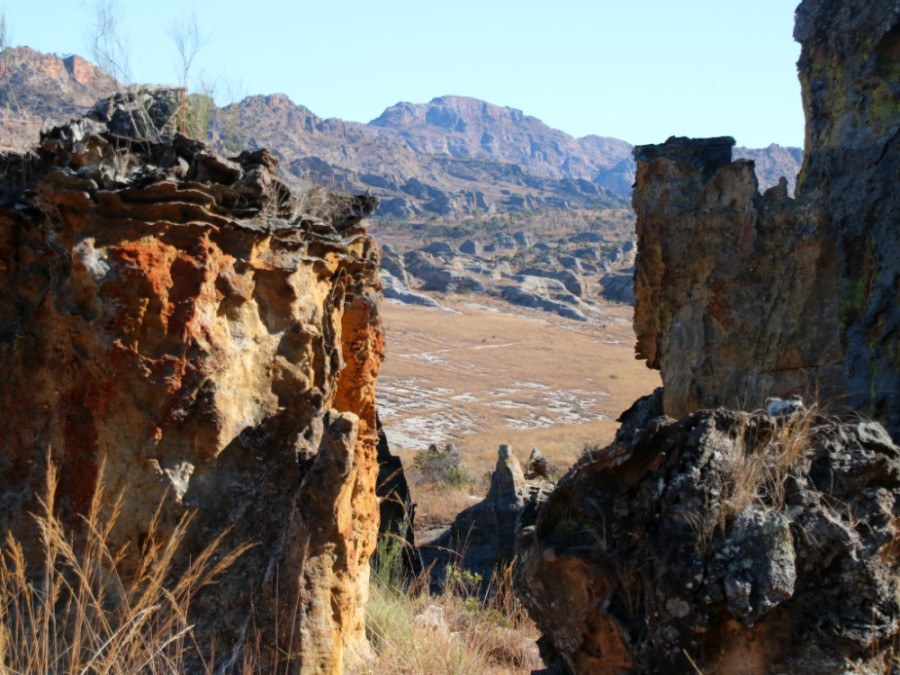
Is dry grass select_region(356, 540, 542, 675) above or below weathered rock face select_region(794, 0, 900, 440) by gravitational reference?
below

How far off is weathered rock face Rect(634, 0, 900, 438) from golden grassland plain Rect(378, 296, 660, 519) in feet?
19.9

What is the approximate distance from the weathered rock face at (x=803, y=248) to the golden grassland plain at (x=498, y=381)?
6051 mm

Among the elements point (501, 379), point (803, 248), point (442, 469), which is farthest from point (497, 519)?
point (501, 379)

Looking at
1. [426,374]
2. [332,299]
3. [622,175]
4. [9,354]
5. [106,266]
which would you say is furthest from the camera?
[622,175]

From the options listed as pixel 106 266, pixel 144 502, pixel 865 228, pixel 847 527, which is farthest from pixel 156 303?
pixel 865 228

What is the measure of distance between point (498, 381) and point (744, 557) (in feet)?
105

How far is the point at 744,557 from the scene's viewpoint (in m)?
2.47

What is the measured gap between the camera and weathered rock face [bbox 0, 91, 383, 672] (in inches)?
141

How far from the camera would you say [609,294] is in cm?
6116

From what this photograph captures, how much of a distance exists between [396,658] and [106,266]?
7.03 feet

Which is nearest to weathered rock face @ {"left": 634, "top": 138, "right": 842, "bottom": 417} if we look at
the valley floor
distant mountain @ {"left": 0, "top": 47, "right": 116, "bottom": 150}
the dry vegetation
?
the dry vegetation

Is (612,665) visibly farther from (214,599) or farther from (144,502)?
(144,502)

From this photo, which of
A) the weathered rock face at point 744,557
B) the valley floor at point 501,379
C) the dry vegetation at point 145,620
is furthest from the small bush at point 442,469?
the weathered rock face at point 744,557

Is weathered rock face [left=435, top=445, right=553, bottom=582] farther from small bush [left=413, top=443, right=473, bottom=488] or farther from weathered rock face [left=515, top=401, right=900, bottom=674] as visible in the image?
weathered rock face [left=515, top=401, right=900, bottom=674]
